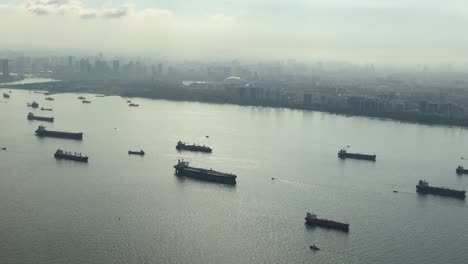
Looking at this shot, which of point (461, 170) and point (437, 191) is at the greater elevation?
point (461, 170)

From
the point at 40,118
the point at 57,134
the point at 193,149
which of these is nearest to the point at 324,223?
the point at 193,149

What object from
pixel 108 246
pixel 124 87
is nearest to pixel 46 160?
pixel 108 246

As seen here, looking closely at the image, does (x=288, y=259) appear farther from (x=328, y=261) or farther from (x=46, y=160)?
(x=46, y=160)

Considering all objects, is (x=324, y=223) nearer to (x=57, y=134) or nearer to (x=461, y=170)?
(x=461, y=170)

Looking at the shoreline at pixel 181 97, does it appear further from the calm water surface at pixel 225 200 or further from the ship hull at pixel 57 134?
→ the ship hull at pixel 57 134

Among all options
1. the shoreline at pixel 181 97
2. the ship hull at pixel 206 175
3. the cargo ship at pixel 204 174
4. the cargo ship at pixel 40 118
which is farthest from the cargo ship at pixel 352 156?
the cargo ship at pixel 40 118

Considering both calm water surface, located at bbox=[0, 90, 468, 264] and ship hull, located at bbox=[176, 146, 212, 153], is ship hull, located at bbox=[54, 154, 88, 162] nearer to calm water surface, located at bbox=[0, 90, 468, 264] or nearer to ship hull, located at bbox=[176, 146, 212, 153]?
calm water surface, located at bbox=[0, 90, 468, 264]
